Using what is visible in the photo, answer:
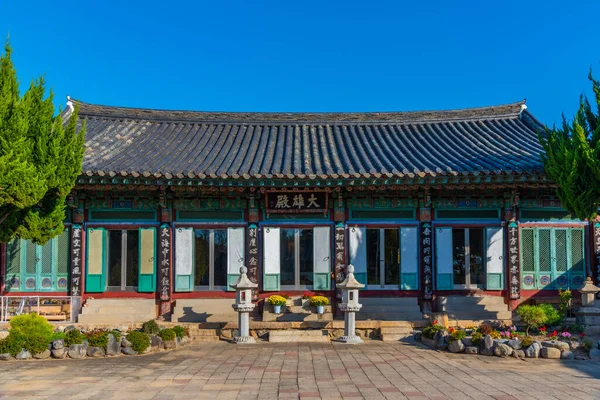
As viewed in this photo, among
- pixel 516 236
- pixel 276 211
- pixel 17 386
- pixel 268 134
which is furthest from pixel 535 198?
pixel 17 386

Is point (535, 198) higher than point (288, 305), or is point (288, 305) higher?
point (535, 198)

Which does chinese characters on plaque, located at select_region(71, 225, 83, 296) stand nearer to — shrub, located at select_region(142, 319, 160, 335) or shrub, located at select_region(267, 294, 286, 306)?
shrub, located at select_region(142, 319, 160, 335)

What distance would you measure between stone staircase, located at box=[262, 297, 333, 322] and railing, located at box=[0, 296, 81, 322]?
561cm

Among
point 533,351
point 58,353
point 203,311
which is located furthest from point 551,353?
point 58,353

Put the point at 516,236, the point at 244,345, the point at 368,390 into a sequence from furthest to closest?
the point at 516,236
the point at 244,345
the point at 368,390

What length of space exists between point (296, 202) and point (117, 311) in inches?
238

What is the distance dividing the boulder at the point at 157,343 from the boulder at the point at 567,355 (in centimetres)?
882

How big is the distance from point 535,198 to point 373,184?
5229 millimetres

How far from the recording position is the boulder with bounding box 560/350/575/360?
41.9ft

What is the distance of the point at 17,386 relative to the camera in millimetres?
9898

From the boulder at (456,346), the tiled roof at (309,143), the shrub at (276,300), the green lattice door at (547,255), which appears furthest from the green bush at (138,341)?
the green lattice door at (547,255)

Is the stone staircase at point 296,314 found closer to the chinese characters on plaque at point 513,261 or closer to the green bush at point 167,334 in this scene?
the green bush at point 167,334

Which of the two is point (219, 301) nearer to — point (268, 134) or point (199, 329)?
point (199, 329)

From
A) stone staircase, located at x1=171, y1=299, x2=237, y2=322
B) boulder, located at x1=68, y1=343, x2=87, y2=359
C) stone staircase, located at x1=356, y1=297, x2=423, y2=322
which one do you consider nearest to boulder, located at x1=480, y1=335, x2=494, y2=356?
stone staircase, located at x1=356, y1=297, x2=423, y2=322
